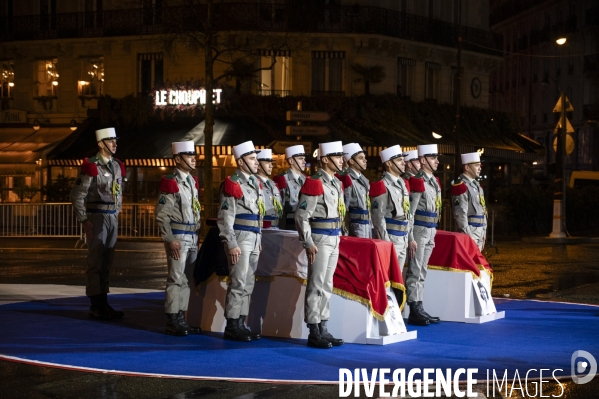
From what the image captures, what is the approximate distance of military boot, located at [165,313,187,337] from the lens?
A: 1237 centimetres

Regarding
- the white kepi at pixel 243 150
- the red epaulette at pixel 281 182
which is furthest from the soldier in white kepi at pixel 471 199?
Answer: the white kepi at pixel 243 150

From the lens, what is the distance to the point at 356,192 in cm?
1329

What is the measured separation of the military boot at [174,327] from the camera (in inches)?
487

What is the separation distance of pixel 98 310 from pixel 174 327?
175cm

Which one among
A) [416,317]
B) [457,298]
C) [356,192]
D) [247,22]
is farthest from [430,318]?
[247,22]

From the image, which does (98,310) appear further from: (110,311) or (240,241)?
(240,241)

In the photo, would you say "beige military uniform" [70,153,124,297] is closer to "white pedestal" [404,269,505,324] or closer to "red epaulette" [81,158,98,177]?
"red epaulette" [81,158,98,177]

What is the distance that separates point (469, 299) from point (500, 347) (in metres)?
2.36

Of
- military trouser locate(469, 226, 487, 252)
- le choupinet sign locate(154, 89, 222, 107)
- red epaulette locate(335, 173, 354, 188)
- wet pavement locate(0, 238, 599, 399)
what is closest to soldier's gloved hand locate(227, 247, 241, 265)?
red epaulette locate(335, 173, 354, 188)

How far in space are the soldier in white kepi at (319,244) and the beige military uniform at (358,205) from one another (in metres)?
1.29

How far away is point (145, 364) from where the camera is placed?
34.5ft

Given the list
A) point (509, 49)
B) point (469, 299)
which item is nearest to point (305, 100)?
point (469, 299)

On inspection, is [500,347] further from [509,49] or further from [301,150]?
[509,49]

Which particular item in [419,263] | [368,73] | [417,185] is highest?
[368,73]
